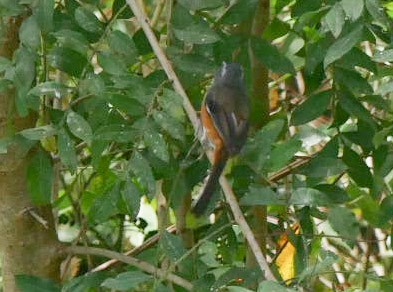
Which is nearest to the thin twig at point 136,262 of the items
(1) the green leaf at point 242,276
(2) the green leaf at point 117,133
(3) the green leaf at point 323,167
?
(1) the green leaf at point 242,276

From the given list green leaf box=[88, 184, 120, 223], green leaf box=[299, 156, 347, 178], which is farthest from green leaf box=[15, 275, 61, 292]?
green leaf box=[299, 156, 347, 178]

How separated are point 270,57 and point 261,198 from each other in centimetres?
62

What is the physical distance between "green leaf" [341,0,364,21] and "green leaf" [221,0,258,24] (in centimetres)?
50

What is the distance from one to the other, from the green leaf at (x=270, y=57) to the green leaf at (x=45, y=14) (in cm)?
63

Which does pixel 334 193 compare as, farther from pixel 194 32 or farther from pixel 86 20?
pixel 86 20

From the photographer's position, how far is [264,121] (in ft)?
10.0

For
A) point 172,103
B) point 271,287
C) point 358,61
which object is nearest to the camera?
point 271,287

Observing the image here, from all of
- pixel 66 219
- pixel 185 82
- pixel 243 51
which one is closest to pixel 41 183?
pixel 185 82

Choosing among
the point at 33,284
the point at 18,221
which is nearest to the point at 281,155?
the point at 33,284

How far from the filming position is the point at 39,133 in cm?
235

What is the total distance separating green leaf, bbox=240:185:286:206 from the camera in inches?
88.5

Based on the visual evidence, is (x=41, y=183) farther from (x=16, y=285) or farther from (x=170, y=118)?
(x=170, y=118)

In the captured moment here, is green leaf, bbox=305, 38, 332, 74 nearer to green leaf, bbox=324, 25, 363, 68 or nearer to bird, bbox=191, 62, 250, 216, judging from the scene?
bird, bbox=191, 62, 250, 216

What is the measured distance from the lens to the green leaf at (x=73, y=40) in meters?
2.44
